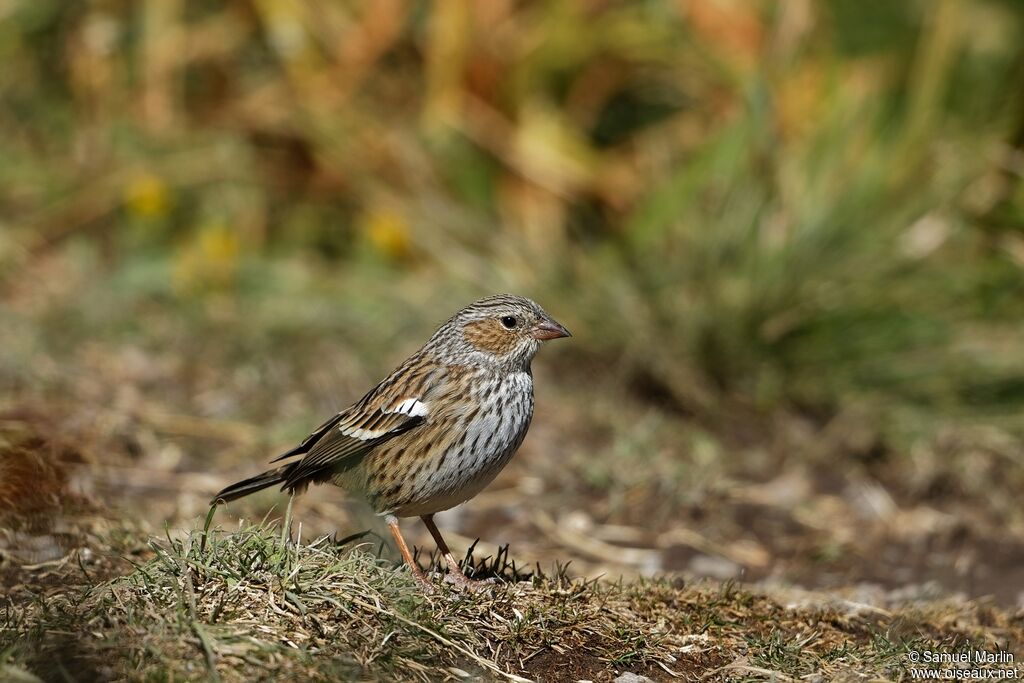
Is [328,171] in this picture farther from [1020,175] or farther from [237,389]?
[1020,175]

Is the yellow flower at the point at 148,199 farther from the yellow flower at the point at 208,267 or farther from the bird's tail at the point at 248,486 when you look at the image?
the bird's tail at the point at 248,486

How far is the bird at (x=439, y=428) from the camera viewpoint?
13.9ft

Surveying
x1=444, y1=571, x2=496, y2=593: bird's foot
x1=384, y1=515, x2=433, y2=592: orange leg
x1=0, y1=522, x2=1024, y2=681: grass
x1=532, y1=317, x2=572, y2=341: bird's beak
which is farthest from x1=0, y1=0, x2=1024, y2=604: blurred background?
x1=532, y1=317, x2=572, y2=341: bird's beak

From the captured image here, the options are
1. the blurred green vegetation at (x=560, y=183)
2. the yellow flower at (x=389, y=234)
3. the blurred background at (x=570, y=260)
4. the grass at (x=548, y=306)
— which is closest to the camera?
the grass at (x=548, y=306)

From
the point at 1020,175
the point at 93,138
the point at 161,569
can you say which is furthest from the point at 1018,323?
the point at 93,138

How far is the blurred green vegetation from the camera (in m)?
7.14

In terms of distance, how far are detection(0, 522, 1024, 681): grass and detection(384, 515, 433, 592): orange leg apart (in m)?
0.10

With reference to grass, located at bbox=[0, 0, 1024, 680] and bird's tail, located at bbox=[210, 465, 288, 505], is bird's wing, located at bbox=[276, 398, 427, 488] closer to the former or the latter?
bird's tail, located at bbox=[210, 465, 288, 505]

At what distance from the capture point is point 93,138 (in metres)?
9.21

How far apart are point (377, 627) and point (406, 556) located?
574mm

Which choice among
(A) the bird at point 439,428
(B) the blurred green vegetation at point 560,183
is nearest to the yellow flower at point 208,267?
(B) the blurred green vegetation at point 560,183

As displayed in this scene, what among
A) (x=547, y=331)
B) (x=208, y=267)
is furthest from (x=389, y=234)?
(x=547, y=331)

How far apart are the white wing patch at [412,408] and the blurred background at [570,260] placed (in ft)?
1.13

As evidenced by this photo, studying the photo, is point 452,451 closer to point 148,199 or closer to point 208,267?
point 208,267
